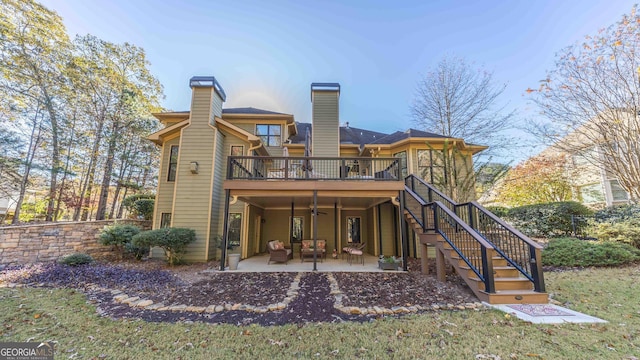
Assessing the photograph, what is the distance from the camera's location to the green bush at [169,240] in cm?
794

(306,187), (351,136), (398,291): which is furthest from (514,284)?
(351,136)

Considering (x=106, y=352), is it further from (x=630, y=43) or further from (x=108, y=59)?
(x=108, y=59)

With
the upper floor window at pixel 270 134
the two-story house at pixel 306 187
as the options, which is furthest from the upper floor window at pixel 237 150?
the upper floor window at pixel 270 134

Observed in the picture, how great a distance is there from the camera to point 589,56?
32.4 ft

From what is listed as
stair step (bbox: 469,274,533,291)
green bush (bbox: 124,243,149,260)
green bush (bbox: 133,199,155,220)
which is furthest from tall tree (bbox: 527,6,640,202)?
green bush (bbox: 133,199,155,220)

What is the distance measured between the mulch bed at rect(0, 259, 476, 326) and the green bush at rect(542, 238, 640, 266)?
3.94 m

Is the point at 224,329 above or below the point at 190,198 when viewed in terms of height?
below

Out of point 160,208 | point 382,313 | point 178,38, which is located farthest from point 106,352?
point 178,38

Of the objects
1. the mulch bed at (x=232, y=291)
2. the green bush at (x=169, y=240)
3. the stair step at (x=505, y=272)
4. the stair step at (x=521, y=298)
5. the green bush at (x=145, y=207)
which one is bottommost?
the mulch bed at (x=232, y=291)

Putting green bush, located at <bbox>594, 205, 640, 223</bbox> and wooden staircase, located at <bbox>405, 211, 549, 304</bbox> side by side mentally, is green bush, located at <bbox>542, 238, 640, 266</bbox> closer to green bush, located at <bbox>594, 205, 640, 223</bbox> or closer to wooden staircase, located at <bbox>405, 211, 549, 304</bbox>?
green bush, located at <bbox>594, 205, 640, 223</bbox>

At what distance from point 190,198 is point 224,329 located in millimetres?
7373

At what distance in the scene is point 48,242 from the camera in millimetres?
8359

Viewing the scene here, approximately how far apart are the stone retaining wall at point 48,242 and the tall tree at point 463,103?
58.4 feet

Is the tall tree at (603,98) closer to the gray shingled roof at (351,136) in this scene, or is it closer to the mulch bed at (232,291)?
the gray shingled roof at (351,136)
